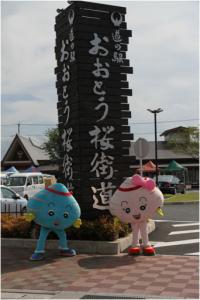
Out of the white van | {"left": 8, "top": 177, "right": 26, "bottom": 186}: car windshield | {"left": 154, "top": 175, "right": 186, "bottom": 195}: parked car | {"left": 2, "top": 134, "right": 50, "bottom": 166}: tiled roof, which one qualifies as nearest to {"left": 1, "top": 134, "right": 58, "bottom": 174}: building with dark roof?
{"left": 2, "top": 134, "right": 50, "bottom": 166}: tiled roof

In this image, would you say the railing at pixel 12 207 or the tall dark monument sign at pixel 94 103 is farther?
the railing at pixel 12 207

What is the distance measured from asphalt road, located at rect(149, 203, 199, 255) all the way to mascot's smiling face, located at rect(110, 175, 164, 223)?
1.17 metres

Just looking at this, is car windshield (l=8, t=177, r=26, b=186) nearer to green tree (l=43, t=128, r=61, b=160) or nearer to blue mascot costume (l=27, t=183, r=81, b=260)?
blue mascot costume (l=27, t=183, r=81, b=260)

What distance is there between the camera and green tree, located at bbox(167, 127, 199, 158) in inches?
1921

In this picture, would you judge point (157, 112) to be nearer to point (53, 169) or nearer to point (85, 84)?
point (53, 169)

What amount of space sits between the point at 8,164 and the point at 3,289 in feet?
150

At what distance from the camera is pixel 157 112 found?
37.5 meters

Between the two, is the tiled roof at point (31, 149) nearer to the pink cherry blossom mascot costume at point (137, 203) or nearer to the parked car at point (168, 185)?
the parked car at point (168, 185)

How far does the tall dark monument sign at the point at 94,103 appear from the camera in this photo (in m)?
11.6

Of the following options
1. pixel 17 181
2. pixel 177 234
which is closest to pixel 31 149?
pixel 17 181

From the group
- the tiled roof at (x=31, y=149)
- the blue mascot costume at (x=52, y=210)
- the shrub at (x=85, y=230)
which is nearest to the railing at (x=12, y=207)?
the shrub at (x=85, y=230)

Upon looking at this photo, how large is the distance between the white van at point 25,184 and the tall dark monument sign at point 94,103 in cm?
1305

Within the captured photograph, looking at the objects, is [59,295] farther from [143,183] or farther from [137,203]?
[143,183]

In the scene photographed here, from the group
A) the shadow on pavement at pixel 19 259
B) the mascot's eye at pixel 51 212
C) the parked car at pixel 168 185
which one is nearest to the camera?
the shadow on pavement at pixel 19 259
